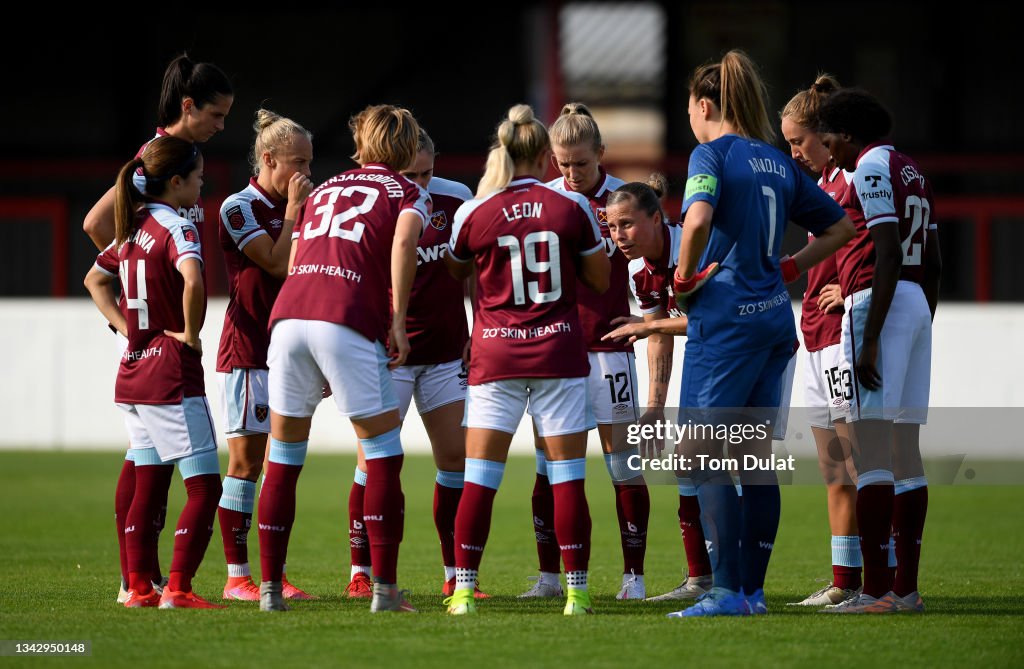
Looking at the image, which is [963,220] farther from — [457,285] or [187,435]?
[187,435]

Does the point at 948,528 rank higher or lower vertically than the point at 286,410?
lower

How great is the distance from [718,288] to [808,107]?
4.47 feet

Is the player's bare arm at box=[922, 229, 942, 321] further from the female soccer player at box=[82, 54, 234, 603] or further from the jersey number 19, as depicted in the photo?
the female soccer player at box=[82, 54, 234, 603]

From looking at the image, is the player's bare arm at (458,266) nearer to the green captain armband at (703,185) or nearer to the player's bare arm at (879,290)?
the green captain armband at (703,185)

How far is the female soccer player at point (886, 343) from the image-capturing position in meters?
5.46

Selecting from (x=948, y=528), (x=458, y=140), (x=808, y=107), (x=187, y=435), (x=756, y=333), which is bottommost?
(x=948, y=528)

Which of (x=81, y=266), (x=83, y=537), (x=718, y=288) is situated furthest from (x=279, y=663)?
(x=81, y=266)

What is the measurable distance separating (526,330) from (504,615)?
1.17 m

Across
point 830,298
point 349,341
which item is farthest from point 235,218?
point 830,298

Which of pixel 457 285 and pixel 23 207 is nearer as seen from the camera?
pixel 457 285

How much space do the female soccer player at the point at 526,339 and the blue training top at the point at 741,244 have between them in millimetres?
473

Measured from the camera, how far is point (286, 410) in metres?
5.35

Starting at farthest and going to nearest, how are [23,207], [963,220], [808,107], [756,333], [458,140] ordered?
[458,140]
[963,220]
[23,207]
[808,107]
[756,333]

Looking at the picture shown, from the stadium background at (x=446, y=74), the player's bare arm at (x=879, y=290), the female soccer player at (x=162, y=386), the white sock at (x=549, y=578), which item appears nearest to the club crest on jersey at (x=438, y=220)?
the female soccer player at (x=162, y=386)
